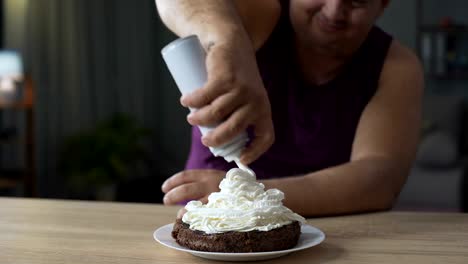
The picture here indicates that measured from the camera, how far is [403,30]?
19.6 feet

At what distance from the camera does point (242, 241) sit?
0.89 meters

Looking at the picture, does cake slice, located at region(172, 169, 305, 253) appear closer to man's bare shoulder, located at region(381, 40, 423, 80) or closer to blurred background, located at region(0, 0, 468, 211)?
man's bare shoulder, located at region(381, 40, 423, 80)

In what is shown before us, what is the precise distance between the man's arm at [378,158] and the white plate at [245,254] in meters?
0.18

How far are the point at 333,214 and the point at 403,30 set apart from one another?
501 cm

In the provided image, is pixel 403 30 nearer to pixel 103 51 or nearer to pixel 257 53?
pixel 103 51

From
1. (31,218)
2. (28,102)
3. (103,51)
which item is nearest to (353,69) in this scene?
(31,218)

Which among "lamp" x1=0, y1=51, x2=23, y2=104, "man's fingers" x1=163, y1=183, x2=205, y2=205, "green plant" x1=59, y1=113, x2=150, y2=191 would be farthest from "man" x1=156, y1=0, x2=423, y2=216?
"green plant" x1=59, y1=113, x2=150, y2=191

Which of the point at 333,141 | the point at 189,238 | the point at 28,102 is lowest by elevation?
the point at 28,102

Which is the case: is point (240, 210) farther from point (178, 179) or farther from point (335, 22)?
point (335, 22)

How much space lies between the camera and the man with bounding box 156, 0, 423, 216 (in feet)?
4.00

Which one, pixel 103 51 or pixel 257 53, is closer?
pixel 257 53

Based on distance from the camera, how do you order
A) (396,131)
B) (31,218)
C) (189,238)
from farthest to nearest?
(396,131) < (31,218) < (189,238)

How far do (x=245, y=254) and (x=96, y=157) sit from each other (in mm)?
4489

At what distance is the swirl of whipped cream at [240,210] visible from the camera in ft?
2.97
